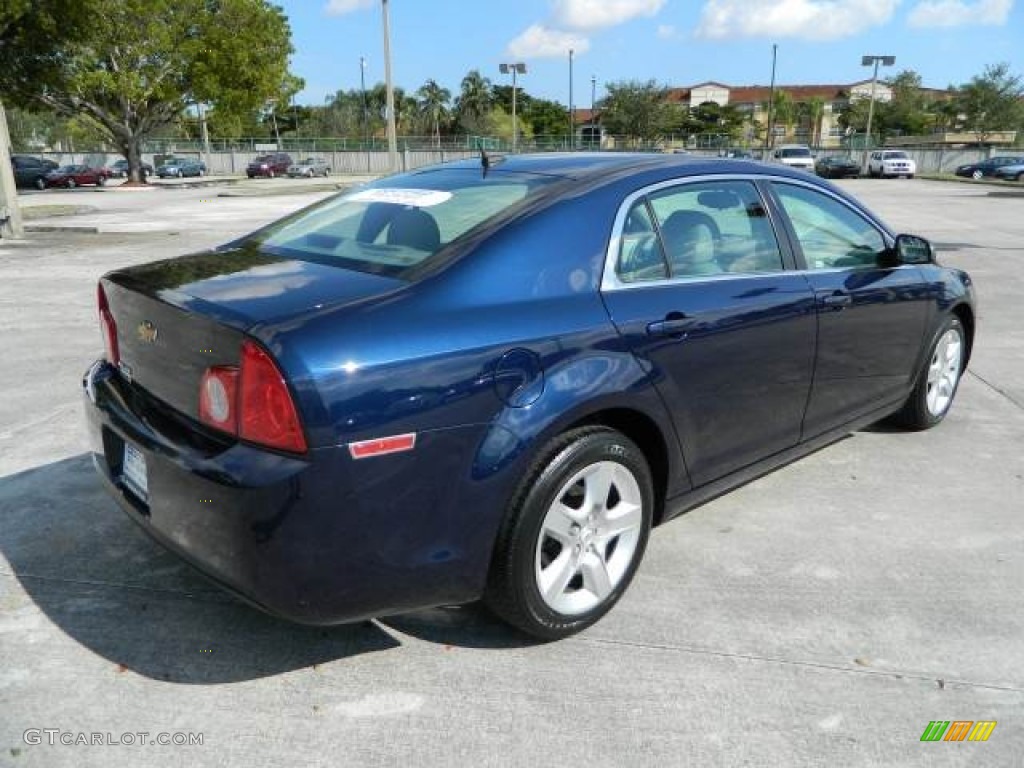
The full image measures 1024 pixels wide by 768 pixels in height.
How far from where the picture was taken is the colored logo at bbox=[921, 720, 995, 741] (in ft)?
8.08

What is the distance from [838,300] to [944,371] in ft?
5.45

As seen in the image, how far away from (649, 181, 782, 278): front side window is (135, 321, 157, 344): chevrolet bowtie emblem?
1.81 meters

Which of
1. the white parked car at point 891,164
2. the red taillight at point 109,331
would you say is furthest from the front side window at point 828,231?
the white parked car at point 891,164

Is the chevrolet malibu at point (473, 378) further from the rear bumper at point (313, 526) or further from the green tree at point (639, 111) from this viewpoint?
the green tree at point (639, 111)

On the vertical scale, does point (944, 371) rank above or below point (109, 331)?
below

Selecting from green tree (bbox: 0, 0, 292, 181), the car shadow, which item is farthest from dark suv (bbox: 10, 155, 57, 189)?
the car shadow

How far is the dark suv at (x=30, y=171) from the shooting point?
124 ft

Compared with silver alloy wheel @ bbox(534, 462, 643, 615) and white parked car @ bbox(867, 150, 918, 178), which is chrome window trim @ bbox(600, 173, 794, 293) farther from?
white parked car @ bbox(867, 150, 918, 178)

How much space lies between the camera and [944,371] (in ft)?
16.4

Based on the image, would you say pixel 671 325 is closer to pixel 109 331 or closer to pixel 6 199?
pixel 109 331

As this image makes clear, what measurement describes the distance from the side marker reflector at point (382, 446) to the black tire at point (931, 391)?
3.45 metres

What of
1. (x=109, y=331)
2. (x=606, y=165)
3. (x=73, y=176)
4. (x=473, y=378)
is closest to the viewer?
(x=473, y=378)

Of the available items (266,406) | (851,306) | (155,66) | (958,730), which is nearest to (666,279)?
(851,306)

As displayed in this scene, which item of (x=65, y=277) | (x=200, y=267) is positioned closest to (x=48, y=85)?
(x=65, y=277)
